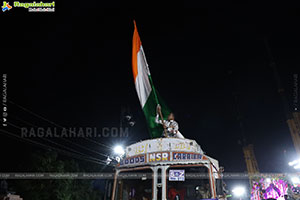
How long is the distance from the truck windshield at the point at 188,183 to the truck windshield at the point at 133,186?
697mm

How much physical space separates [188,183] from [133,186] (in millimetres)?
1739

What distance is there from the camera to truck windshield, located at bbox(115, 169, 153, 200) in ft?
20.0

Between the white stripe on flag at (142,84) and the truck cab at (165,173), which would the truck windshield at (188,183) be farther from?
the white stripe on flag at (142,84)

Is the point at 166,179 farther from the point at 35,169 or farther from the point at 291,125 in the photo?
the point at 291,125

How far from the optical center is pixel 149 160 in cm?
593

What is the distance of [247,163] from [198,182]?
238 ft

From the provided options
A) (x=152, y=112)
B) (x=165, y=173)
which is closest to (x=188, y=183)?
(x=165, y=173)

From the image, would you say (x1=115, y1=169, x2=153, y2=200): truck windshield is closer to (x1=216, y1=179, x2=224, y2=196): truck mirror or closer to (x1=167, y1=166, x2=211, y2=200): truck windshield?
(x1=167, y1=166, x2=211, y2=200): truck windshield

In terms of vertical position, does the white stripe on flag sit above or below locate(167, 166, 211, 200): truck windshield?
above

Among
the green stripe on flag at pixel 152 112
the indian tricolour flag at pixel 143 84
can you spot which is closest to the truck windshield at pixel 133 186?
the green stripe on flag at pixel 152 112

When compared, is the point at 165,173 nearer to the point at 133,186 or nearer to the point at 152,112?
the point at 133,186

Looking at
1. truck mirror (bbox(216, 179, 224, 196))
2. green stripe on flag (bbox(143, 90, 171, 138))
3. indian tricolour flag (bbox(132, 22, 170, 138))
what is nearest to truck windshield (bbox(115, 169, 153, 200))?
truck mirror (bbox(216, 179, 224, 196))

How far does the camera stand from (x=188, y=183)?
6215 mm

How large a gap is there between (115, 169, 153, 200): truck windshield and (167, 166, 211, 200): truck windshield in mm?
697
